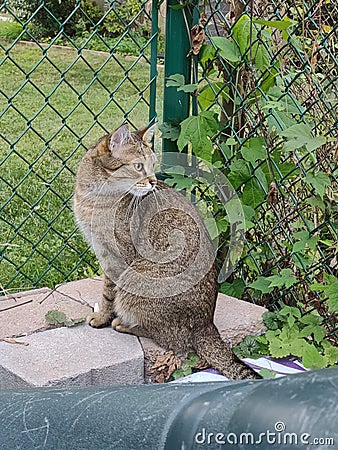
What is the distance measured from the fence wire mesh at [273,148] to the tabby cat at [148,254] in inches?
13.0

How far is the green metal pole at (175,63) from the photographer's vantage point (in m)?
3.09

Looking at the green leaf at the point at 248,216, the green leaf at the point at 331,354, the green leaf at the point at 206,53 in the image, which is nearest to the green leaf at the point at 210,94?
the green leaf at the point at 206,53

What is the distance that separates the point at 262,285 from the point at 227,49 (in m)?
0.95

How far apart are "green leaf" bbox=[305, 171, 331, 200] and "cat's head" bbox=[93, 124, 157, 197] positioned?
588 millimetres

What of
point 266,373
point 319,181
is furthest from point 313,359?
point 319,181

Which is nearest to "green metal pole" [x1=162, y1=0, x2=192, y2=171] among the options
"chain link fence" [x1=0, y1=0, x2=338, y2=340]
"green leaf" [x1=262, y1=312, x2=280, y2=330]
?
"chain link fence" [x1=0, y1=0, x2=338, y2=340]

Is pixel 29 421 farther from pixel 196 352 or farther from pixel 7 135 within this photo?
pixel 7 135

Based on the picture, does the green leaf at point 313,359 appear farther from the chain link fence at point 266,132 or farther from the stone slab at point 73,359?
the stone slab at point 73,359

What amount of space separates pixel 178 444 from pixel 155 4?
105 inches

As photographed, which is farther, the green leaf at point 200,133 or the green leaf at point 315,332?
the green leaf at point 200,133

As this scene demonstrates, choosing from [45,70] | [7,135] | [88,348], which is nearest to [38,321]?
[88,348]

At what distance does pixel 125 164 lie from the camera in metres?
2.92

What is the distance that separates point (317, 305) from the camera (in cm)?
304

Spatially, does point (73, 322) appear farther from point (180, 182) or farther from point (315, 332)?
point (315, 332)
